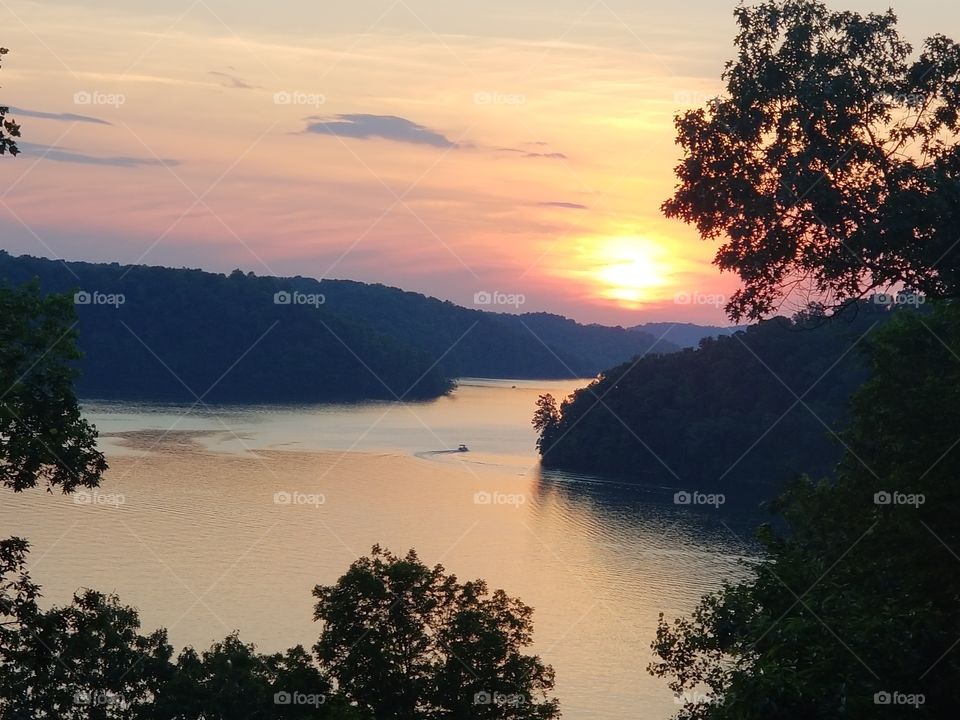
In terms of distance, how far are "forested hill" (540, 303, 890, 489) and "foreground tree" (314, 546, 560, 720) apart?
78918mm

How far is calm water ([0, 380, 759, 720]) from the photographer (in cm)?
5084

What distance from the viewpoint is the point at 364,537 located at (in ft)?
234

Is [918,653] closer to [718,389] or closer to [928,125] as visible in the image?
[928,125]

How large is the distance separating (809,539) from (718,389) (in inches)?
3713

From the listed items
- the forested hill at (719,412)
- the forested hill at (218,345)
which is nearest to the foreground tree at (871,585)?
the forested hill at (719,412)

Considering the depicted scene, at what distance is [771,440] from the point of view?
11225cm

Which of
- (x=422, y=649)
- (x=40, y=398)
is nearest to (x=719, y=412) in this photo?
(x=422, y=649)

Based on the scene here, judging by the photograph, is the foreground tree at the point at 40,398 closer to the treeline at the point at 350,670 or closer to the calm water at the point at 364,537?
the treeline at the point at 350,670

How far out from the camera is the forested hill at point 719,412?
360 ft

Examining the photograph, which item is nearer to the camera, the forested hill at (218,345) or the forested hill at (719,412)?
the forested hill at (719,412)

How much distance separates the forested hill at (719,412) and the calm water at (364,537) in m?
7.63

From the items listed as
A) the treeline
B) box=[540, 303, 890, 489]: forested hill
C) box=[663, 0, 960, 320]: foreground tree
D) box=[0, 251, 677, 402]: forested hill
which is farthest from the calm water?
box=[0, 251, 677, 402]: forested hill

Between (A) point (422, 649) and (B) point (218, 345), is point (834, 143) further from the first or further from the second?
(B) point (218, 345)

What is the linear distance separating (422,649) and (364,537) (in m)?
44.9
